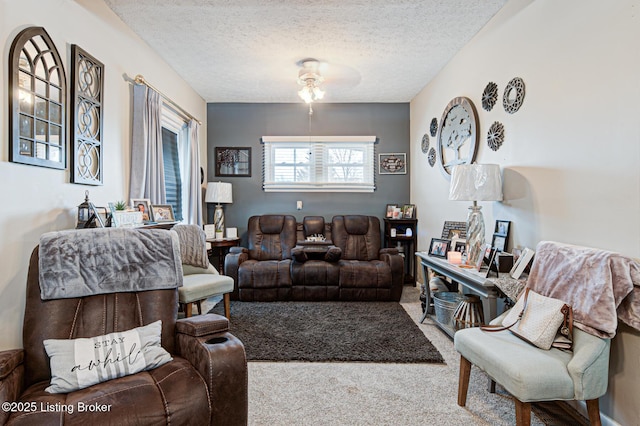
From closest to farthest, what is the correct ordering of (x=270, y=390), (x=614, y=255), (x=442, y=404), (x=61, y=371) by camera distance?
1. (x=61, y=371)
2. (x=614, y=255)
3. (x=442, y=404)
4. (x=270, y=390)

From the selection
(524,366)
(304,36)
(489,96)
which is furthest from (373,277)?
(304,36)

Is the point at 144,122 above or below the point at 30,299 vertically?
above

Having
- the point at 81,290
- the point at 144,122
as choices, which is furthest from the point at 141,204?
the point at 81,290

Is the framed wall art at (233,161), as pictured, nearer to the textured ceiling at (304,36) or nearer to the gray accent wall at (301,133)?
the gray accent wall at (301,133)

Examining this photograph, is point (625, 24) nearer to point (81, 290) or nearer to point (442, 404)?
point (442, 404)

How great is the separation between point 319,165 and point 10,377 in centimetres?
418

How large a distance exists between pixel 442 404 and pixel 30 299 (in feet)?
7.55

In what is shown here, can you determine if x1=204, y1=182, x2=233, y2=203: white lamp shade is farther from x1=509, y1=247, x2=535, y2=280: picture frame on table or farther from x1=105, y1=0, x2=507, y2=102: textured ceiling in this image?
x1=509, y1=247, x2=535, y2=280: picture frame on table

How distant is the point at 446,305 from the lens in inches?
113

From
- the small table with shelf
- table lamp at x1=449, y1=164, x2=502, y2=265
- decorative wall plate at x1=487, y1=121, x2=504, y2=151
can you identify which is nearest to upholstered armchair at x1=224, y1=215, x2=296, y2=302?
the small table with shelf

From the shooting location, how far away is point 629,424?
1574 mm

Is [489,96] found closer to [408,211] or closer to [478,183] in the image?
[478,183]

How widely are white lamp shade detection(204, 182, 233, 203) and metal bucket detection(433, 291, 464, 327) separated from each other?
3137 mm

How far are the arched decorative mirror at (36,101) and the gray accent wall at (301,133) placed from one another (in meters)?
2.99
